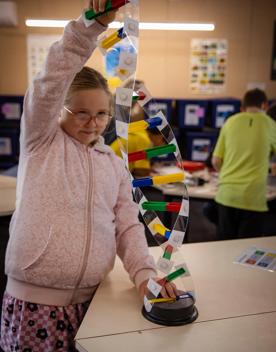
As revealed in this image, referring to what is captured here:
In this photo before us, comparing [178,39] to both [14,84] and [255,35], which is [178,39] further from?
[14,84]

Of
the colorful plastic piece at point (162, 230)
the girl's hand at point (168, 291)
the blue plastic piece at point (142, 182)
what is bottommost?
the girl's hand at point (168, 291)

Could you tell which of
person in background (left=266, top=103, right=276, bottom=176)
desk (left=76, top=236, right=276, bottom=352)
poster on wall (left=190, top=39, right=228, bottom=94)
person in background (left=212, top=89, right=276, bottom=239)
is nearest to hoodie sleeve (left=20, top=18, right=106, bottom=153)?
desk (left=76, top=236, right=276, bottom=352)

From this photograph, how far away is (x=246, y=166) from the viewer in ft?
9.18

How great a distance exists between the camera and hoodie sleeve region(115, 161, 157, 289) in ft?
4.40

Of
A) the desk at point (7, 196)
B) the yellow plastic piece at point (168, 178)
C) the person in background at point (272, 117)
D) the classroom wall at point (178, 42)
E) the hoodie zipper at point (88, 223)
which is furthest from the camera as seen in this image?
the classroom wall at point (178, 42)

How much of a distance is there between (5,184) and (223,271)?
1.60m

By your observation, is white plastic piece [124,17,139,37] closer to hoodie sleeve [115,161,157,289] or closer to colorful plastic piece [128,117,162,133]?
colorful plastic piece [128,117,162,133]

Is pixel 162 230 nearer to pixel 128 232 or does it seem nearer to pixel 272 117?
pixel 128 232

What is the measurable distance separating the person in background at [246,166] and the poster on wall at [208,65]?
10.3ft

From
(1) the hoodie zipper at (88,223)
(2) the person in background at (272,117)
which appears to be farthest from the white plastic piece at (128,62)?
(2) the person in background at (272,117)

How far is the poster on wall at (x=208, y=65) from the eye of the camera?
19.1ft

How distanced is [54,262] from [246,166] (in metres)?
1.90

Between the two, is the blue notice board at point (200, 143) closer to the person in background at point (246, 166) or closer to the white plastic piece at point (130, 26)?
the person in background at point (246, 166)

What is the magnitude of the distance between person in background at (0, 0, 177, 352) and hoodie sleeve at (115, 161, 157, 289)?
A: 0.04 m
